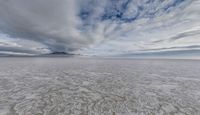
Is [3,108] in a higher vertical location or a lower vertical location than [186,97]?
higher

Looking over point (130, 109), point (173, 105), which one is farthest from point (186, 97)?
point (130, 109)

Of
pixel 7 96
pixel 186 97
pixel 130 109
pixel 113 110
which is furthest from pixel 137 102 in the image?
pixel 7 96

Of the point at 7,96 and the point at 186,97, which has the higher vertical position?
the point at 7,96

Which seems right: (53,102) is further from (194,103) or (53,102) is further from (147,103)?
(194,103)

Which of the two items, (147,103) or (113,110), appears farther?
(147,103)

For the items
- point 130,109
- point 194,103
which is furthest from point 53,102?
point 194,103

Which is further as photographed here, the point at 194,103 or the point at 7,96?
A: the point at 7,96

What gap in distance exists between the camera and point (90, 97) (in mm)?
4656

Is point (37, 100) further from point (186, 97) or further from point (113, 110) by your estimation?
point (186, 97)

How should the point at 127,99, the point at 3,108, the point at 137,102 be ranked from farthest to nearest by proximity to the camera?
the point at 127,99 < the point at 137,102 < the point at 3,108

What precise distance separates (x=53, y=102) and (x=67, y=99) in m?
0.58

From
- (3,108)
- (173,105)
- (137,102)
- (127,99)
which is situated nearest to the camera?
(3,108)

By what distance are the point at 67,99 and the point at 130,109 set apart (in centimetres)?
266

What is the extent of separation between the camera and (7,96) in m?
4.52
